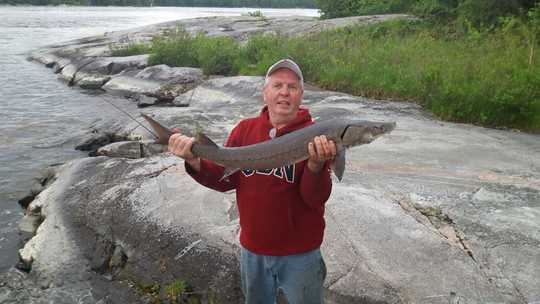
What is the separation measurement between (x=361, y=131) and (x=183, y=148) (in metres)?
1.26

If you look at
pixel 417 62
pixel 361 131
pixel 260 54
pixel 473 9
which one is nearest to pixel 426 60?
pixel 417 62

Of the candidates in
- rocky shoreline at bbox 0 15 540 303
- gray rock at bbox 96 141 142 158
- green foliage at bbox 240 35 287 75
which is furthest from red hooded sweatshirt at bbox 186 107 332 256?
green foliage at bbox 240 35 287 75

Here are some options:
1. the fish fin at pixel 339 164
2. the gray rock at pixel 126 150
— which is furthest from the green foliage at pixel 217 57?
the fish fin at pixel 339 164

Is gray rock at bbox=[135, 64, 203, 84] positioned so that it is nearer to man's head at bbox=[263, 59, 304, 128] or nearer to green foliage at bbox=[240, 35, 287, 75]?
green foliage at bbox=[240, 35, 287, 75]

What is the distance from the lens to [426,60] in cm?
1339

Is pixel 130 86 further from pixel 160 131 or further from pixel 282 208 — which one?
pixel 282 208

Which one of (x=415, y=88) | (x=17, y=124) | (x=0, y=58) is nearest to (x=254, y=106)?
(x=415, y=88)

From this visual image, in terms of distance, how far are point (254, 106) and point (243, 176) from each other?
896cm

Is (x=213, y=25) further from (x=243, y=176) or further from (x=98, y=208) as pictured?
(x=243, y=176)

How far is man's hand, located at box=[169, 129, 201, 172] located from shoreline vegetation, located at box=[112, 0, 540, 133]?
8.16 metres

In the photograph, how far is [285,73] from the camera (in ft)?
11.0

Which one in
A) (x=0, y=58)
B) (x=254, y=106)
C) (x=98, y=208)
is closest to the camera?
(x=98, y=208)

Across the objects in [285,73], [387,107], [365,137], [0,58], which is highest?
[285,73]

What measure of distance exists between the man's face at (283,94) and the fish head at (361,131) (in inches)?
16.0
